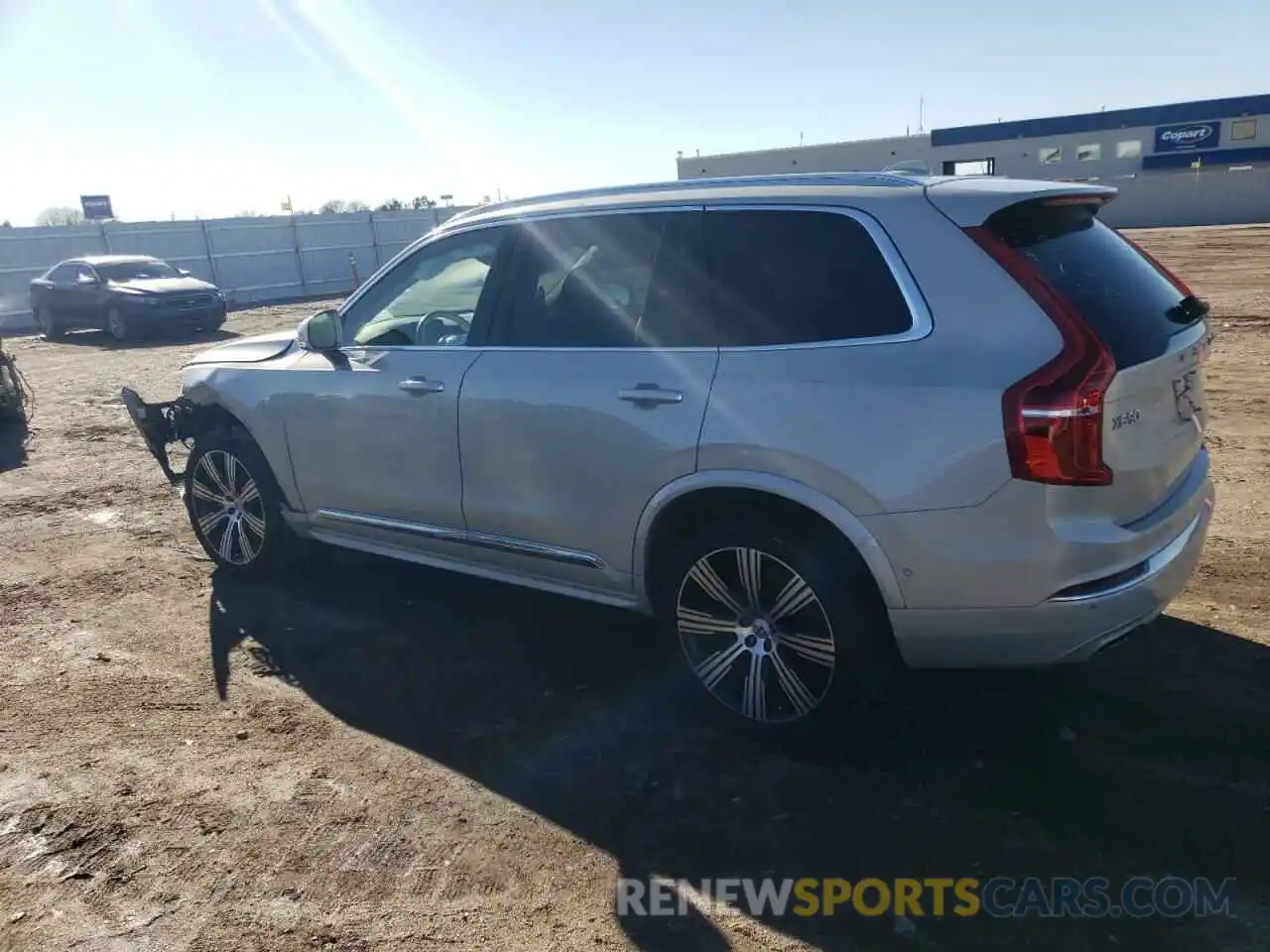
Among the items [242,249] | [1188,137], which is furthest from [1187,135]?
[242,249]

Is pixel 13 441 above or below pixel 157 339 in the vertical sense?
below

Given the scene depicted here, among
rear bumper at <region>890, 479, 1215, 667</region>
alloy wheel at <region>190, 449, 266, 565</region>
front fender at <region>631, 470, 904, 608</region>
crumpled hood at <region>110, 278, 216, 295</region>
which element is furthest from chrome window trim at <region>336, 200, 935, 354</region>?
crumpled hood at <region>110, 278, 216, 295</region>

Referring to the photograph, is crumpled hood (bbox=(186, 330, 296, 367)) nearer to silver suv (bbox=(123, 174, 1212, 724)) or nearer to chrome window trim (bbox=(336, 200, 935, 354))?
chrome window trim (bbox=(336, 200, 935, 354))

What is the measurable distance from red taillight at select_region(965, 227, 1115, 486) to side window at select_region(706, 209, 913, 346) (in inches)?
18.9

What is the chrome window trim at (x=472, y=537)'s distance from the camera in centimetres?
408

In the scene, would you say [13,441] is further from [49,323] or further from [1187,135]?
[1187,135]

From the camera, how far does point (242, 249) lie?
1104 inches

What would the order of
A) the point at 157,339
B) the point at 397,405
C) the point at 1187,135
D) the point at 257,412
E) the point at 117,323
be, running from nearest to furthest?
the point at 397,405, the point at 257,412, the point at 117,323, the point at 157,339, the point at 1187,135

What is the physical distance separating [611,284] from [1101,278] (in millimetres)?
1839

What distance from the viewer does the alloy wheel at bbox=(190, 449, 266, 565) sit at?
18.1ft

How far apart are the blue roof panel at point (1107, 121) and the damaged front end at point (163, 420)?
57.1 m

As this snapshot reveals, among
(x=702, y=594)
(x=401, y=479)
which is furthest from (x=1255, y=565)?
(x=401, y=479)

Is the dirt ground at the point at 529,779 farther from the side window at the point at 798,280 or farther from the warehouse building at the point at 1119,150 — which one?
the warehouse building at the point at 1119,150

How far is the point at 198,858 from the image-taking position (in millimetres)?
3227
